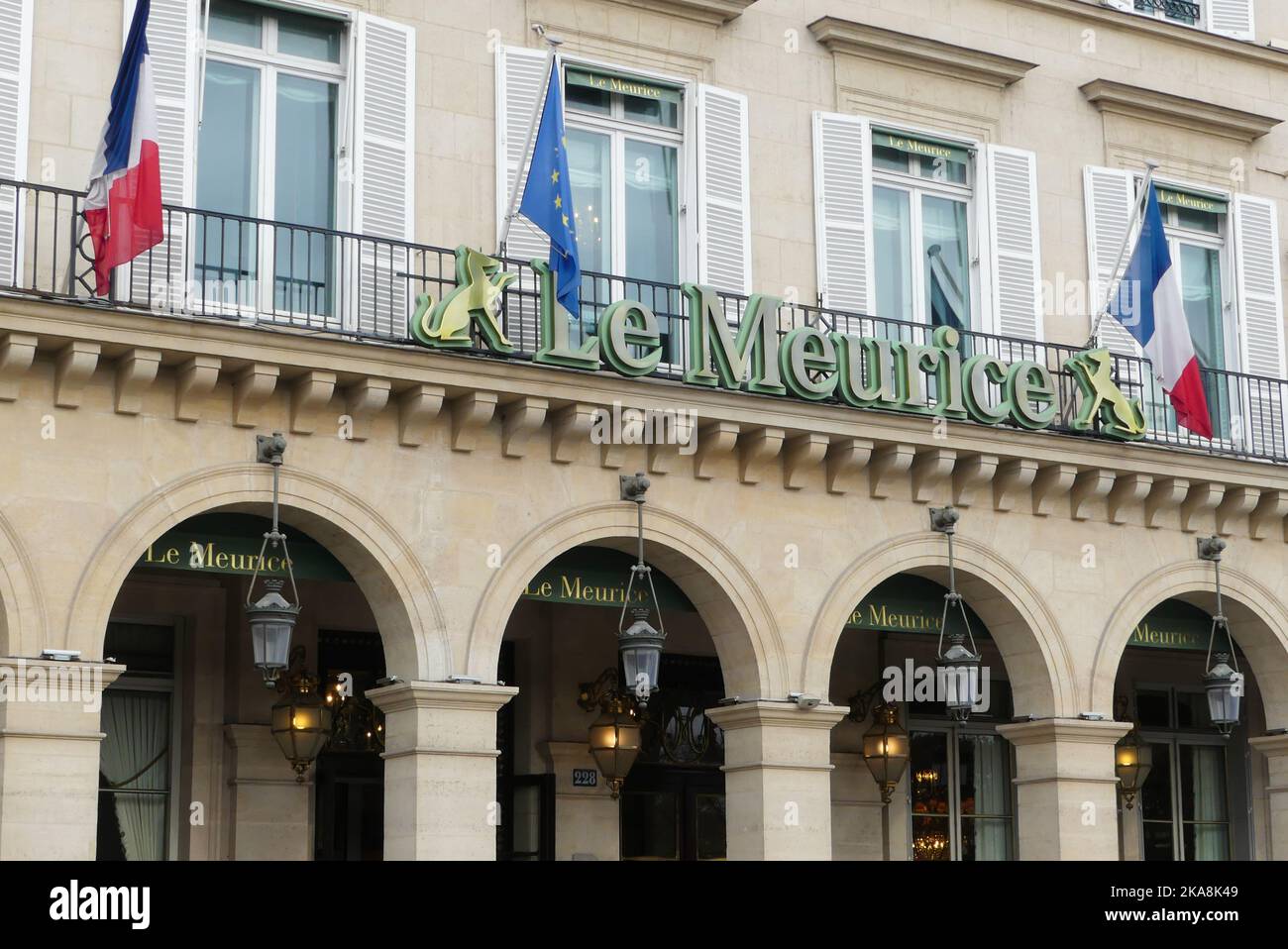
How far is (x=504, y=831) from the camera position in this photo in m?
17.2

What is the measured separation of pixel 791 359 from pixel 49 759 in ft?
20.1

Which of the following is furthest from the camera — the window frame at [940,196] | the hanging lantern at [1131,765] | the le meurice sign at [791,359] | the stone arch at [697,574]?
the hanging lantern at [1131,765]

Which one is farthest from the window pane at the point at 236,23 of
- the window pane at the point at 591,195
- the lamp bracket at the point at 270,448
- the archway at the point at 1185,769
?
the archway at the point at 1185,769

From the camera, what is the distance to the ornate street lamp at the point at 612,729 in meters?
17.2

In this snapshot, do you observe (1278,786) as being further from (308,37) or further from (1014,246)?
(308,37)

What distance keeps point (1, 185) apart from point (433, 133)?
10.9 ft

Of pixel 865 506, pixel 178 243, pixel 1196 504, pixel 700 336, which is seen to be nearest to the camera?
pixel 178 243

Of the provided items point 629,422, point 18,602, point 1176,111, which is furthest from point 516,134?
point 1176,111

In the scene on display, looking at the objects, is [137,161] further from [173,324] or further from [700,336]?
[700,336]

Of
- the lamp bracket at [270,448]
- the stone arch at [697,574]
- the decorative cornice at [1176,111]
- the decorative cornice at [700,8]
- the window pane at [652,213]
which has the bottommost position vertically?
the stone arch at [697,574]

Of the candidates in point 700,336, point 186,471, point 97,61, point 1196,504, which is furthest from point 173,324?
point 1196,504

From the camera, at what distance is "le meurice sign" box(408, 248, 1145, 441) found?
47.0 feet

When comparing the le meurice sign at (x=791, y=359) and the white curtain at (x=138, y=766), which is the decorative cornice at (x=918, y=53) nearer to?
the le meurice sign at (x=791, y=359)

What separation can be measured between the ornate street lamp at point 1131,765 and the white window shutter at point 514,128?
842cm
